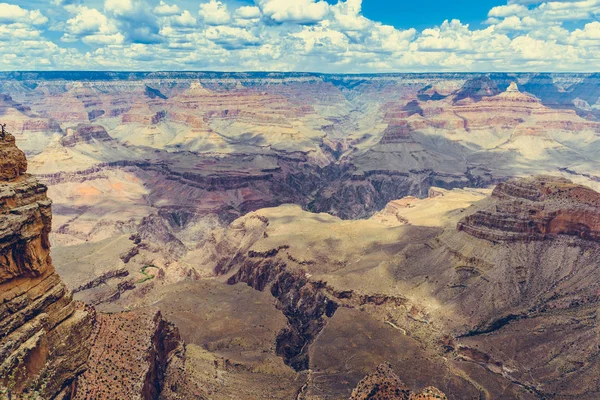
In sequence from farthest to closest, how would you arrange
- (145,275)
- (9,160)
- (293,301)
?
(145,275) → (293,301) → (9,160)

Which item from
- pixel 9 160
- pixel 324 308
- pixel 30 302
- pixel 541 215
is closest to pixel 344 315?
pixel 324 308

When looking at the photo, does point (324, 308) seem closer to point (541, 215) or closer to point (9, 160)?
point (541, 215)

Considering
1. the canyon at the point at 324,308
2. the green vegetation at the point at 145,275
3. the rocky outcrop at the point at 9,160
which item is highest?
the rocky outcrop at the point at 9,160

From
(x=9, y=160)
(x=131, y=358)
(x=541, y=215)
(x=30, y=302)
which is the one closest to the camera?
(x=30, y=302)

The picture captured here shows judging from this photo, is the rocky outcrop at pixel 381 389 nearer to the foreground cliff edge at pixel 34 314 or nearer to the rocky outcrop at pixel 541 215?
the foreground cliff edge at pixel 34 314

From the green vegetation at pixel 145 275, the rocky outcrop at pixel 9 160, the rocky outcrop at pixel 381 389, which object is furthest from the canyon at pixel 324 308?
the green vegetation at pixel 145 275

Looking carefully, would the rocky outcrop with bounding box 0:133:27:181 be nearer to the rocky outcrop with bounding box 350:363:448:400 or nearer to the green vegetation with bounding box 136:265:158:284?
the rocky outcrop with bounding box 350:363:448:400
